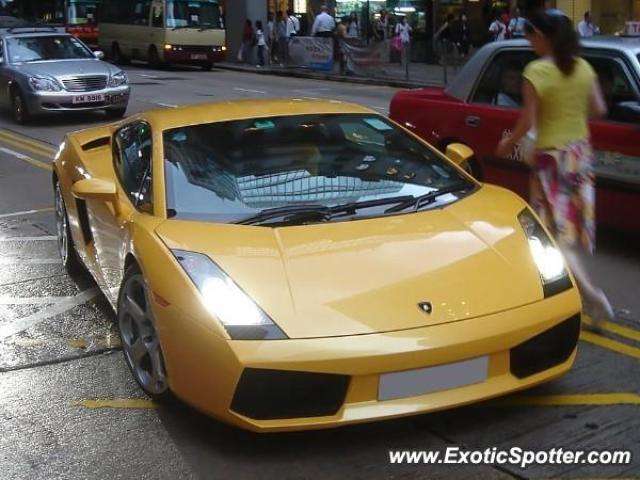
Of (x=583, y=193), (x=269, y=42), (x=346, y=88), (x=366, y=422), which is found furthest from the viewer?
(x=269, y=42)

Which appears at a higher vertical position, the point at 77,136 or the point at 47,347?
the point at 77,136

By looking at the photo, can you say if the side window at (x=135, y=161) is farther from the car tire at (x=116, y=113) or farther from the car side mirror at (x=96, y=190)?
the car tire at (x=116, y=113)

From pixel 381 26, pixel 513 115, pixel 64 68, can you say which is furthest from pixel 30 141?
pixel 381 26

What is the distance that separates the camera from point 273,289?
361 centimetres

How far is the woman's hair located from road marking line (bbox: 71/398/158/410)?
8.93ft

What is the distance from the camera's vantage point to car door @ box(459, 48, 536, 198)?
705 centimetres

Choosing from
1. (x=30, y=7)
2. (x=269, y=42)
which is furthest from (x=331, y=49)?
(x=30, y=7)

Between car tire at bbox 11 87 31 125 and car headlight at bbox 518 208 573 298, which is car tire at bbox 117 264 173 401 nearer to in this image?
car headlight at bbox 518 208 573 298

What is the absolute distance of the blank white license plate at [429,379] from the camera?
11.3 ft

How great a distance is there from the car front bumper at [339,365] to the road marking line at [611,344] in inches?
44.9

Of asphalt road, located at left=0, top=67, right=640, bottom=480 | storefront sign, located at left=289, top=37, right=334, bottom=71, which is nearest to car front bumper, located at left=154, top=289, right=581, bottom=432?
asphalt road, located at left=0, top=67, right=640, bottom=480

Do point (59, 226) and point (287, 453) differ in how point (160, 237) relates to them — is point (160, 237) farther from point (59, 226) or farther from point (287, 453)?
point (59, 226)

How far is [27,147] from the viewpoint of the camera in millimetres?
12992

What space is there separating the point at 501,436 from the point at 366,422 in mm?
600
